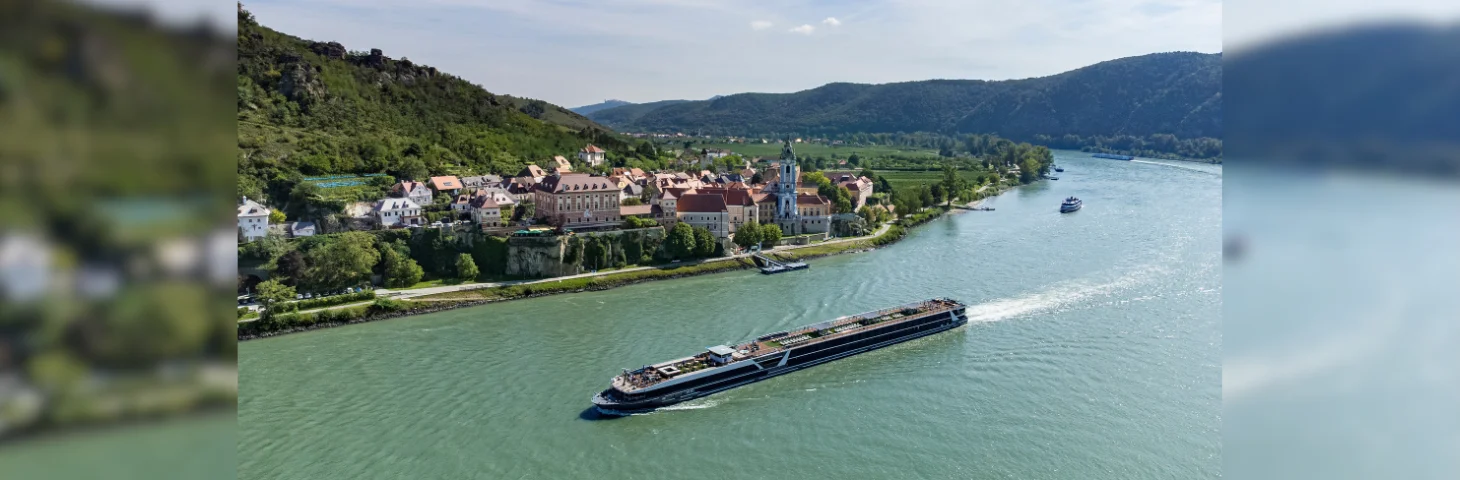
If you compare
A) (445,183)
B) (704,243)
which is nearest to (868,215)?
(704,243)

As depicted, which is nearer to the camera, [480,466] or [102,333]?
[102,333]

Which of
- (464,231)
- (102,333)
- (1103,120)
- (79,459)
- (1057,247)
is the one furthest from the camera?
(1103,120)

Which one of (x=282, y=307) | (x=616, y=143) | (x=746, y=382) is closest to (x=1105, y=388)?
(x=746, y=382)

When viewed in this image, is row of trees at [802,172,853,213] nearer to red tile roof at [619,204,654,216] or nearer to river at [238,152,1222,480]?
red tile roof at [619,204,654,216]

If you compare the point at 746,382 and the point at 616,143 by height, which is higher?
the point at 616,143

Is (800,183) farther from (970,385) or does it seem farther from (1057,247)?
(970,385)

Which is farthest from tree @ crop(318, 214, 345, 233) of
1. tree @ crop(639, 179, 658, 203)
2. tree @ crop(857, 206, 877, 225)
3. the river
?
tree @ crop(857, 206, 877, 225)

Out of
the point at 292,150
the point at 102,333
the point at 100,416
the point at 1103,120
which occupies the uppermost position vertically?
the point at 1103,120
